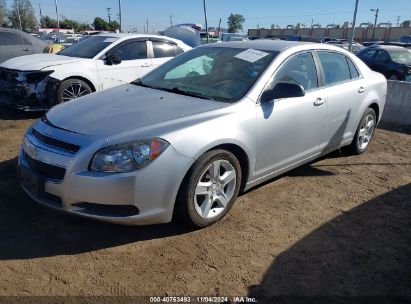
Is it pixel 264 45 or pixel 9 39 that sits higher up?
pixel 264 45

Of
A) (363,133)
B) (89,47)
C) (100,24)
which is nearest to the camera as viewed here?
(363,133)

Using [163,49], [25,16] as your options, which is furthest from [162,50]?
[25,16]

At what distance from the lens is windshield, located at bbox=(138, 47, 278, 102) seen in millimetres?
3850

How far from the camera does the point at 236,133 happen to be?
11.4ft

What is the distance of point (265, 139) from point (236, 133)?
17.0 inches

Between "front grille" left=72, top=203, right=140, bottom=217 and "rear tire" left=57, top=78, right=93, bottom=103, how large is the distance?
14.5ft

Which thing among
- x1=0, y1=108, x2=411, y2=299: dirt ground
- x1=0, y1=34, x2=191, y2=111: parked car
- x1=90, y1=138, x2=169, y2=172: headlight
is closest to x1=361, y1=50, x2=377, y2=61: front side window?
x1=0, y1=34, x2=191, y2=111: parked car

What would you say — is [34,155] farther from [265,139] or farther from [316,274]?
[316,274]

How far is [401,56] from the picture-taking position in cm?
1526

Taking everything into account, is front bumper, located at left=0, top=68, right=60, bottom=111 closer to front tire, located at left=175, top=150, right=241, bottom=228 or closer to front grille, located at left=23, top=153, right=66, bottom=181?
front grille, located at left=23, top=153, right=66, bottom=181

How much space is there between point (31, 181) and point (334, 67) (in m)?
3.65

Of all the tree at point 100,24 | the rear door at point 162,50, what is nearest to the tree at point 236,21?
the tree at point 100,24

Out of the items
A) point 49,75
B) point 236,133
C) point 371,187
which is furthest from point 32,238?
point 49,75

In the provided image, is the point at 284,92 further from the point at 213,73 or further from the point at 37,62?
the point at 37,62
